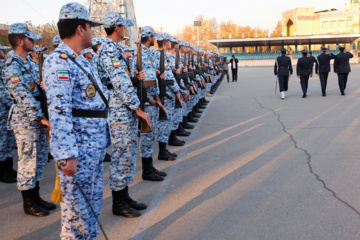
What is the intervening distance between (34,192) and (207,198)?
2.07 meters

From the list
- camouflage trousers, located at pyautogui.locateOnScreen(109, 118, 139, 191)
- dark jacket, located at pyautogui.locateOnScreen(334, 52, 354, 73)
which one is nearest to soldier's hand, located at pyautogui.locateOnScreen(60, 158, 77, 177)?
camouflage trousers, located at pyautogui.locateOnScreen(109, 118, 139, 191)

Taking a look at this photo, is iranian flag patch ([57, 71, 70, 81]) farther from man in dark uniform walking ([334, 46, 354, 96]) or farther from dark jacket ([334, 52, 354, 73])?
dark jacket ([334, 52, 354, 73])

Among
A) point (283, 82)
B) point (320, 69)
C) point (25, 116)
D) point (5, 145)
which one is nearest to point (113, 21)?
point (25, 116)

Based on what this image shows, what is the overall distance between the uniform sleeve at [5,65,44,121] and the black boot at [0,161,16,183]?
2.00m

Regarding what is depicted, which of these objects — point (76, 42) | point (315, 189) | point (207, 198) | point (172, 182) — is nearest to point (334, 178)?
point (315, 189)

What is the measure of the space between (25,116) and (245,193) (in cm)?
278

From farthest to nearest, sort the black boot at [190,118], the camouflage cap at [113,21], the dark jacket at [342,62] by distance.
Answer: the dark jacket at [342,62], the black boot at [190,118], the camouflage cap at [113,21]

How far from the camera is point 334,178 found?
15.8ft

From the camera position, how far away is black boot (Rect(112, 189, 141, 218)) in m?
3.94

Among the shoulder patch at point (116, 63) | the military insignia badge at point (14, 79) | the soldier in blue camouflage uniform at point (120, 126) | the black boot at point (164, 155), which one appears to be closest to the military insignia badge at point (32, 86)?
the military insignia badge at point (14, 79)

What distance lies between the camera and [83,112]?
2.54 meters

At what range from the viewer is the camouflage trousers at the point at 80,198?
8.38ft

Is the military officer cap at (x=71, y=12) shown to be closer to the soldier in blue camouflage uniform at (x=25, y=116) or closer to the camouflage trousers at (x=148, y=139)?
the soldier in blue camouflage uniform at (x=25, y=116)

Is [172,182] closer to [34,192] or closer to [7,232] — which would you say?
[34,192]
